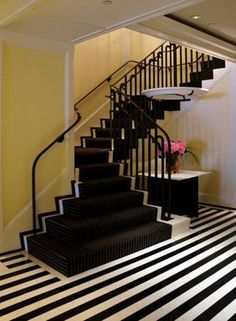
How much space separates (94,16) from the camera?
2.99m

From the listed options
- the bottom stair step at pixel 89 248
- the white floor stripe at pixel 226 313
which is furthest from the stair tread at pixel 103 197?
the white floor stripe at pixel 226 313

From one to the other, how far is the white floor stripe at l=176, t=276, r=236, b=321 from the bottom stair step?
1.11 m

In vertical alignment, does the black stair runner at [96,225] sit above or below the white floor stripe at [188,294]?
above

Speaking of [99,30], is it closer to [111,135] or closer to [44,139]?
[44,139]

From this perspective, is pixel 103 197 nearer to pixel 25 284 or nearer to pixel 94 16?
pixel 25 284

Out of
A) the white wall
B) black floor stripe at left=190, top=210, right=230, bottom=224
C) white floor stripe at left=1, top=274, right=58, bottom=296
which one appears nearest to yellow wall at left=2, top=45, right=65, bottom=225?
white floor stripe at left=1, top=274, right=58, bottom=296

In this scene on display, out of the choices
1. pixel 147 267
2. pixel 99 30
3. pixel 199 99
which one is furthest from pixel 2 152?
pixel 199 99

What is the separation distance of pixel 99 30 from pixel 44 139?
4.70 ft

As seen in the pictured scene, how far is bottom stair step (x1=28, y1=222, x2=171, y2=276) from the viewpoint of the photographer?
Result: 313cm

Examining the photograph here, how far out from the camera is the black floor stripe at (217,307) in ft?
7.84

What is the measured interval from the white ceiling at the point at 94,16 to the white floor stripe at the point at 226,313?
2.48 meters

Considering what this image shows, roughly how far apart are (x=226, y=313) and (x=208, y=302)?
0.18 m

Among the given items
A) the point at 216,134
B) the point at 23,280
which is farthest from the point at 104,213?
the point at 216,134

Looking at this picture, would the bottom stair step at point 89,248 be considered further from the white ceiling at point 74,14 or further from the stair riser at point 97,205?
the white ceiling at point 74,14
